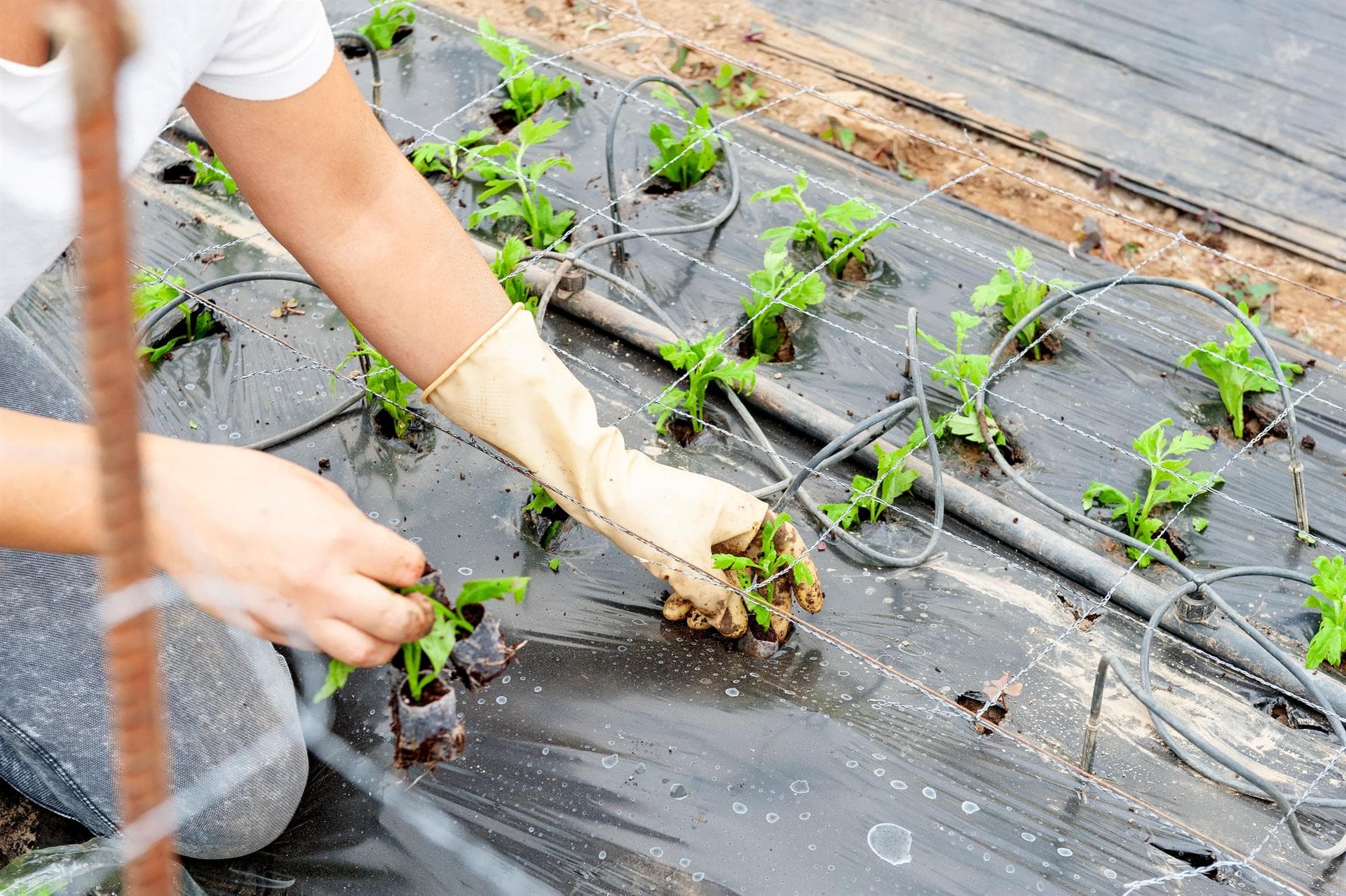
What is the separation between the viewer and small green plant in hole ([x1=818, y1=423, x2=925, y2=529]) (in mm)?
2008

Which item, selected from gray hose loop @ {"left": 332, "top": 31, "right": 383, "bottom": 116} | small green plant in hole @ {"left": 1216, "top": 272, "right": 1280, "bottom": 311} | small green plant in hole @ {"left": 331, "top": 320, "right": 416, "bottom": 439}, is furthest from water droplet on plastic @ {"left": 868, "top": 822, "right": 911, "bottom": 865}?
small green plant in hole @ {"left": 1216, "top": 272, "right": 1280, "bottom": 311}

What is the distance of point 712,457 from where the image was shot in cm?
219

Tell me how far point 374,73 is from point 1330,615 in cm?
280

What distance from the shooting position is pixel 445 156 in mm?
2850

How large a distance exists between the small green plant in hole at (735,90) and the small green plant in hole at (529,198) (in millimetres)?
1127

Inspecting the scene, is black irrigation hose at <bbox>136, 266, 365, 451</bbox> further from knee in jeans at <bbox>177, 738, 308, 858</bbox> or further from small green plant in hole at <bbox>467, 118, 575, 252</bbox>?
knee in jeans at <bbox>177, 738, 308, 858</bbox>

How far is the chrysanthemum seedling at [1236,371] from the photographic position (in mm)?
2262

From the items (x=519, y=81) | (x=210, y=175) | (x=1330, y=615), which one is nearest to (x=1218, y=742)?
(x=1330, y=615)

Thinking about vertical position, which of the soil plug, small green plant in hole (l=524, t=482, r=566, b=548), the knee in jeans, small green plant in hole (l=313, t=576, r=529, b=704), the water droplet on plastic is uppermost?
small green plant in hole (l=313, t=576, r=529, b=704)

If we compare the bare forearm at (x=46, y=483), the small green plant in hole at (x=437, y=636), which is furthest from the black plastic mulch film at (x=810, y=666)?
the bare forearm at (x=46, y=483)

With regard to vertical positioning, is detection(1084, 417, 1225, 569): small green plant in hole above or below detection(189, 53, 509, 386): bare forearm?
below

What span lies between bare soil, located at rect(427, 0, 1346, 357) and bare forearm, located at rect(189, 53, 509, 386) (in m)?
1.86

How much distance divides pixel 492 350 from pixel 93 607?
741 millimetres

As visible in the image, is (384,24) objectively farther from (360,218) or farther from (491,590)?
(491,590)
